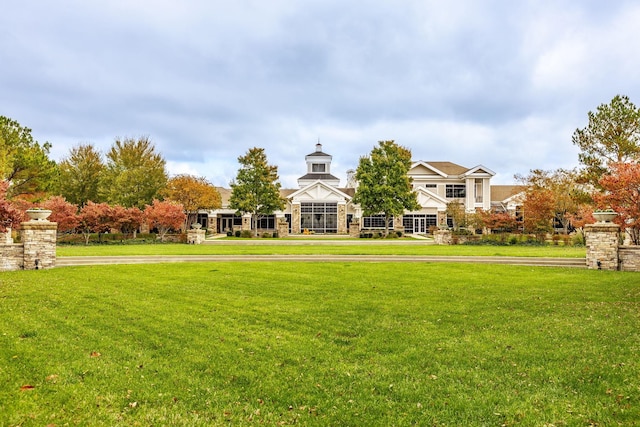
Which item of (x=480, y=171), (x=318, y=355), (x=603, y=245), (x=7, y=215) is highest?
(x=480, y=171)

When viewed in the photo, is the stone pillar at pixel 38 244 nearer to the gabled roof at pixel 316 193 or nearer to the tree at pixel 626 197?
the tree at pixel 626 197

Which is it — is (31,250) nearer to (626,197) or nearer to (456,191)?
(626,197)

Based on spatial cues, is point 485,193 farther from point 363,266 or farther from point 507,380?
point 507,380

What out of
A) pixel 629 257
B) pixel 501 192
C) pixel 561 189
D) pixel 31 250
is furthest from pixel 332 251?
pixel 501 192

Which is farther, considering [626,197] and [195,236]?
[195,236]

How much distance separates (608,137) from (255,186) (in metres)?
27.8

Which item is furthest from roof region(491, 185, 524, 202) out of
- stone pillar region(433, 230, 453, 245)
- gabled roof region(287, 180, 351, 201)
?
stone pillar region(433, 230, 453, 245)

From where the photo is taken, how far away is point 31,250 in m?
13.4

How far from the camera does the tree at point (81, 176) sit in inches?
1491

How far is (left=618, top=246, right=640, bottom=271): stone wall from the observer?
532 inches

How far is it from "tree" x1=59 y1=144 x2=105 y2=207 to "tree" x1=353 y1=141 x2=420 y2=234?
25.5 meters

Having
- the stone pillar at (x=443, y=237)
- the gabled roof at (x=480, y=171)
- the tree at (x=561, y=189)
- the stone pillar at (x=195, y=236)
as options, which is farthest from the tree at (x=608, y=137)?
the stone pillar at (x=195, y=236)

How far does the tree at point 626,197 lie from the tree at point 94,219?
2960 cm

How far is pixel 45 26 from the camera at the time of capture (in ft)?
48.0
